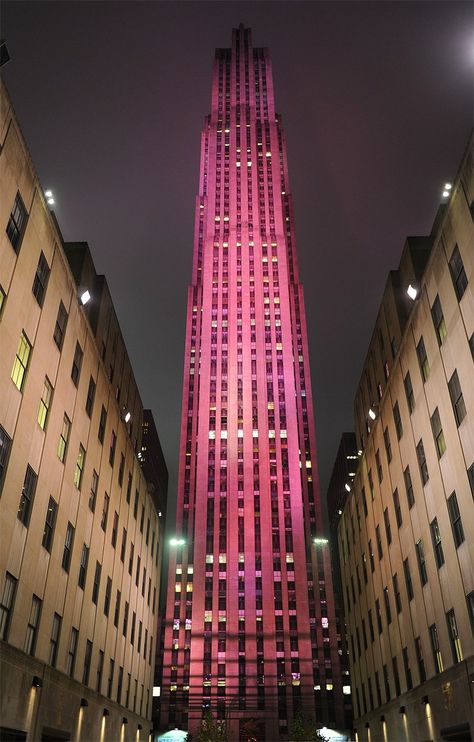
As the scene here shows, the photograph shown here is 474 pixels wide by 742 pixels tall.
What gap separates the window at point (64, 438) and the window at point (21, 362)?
19.4ft

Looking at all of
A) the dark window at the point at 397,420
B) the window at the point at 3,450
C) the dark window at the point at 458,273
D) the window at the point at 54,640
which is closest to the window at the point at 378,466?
the dark window at the point at 397,420

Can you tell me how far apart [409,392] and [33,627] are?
2503 centimetres

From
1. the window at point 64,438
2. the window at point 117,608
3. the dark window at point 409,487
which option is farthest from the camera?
the window at point 117,608

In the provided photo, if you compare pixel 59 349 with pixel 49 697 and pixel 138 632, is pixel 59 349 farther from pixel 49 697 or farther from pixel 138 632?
pixel 138 632

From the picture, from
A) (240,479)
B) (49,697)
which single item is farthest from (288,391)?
(49,697)

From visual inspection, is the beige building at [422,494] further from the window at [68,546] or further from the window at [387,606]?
the window at [68,546]

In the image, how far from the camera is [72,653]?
33656 millimetres

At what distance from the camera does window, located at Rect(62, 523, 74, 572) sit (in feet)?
108

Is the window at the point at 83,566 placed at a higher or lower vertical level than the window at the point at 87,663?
higher

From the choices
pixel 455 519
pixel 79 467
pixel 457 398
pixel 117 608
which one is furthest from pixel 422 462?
pixel 117 608

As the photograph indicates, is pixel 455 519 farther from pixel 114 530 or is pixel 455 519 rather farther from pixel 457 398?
pixel 114 530

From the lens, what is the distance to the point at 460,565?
29.4 metres

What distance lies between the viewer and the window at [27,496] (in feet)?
88.7

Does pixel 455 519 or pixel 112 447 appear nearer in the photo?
pixel 455 519
